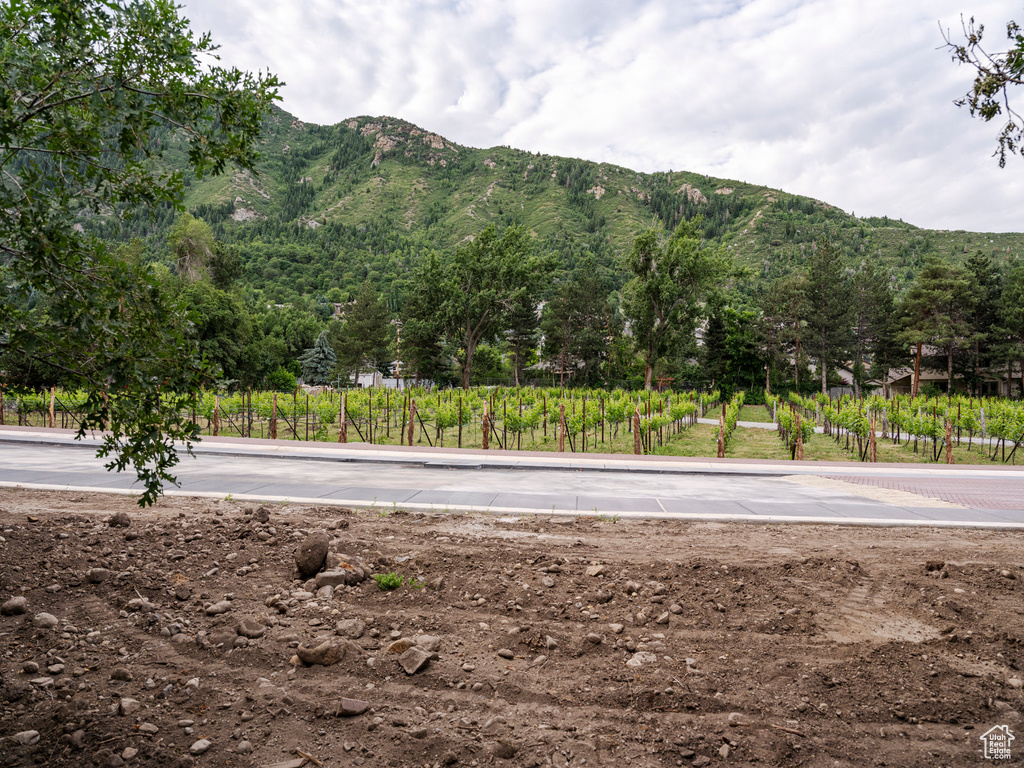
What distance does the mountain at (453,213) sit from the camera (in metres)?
94.8

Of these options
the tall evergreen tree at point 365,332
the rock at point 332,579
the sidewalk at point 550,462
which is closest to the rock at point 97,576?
the rock at point 332,579

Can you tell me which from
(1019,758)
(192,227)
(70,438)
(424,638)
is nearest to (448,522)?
(424,638)

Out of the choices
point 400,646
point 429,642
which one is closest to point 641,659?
point 429,642

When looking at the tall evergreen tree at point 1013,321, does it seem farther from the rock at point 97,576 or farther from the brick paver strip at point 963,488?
the rock at point 97,576

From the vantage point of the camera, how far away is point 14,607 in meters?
3.40

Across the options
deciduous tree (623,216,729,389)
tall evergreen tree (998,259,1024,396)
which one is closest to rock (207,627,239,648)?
deciduous tree (623,216,729,389)

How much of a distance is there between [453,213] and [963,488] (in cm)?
12607

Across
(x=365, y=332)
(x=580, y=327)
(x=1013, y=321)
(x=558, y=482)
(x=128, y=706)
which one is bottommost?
(x=558, y=482)

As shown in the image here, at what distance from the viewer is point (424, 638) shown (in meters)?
3.19

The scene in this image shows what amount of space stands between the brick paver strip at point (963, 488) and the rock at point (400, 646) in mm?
8919

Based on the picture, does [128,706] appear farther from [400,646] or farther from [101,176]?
[101,176]

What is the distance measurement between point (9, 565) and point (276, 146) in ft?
614

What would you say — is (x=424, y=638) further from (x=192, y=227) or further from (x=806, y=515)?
(x=192, y=227)

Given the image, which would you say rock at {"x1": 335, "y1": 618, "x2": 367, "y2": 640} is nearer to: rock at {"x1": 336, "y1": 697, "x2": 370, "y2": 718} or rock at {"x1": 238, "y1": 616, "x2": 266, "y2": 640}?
rock at {"x1": 238, "y1": 616, "x2": 266, "y2": 640}
